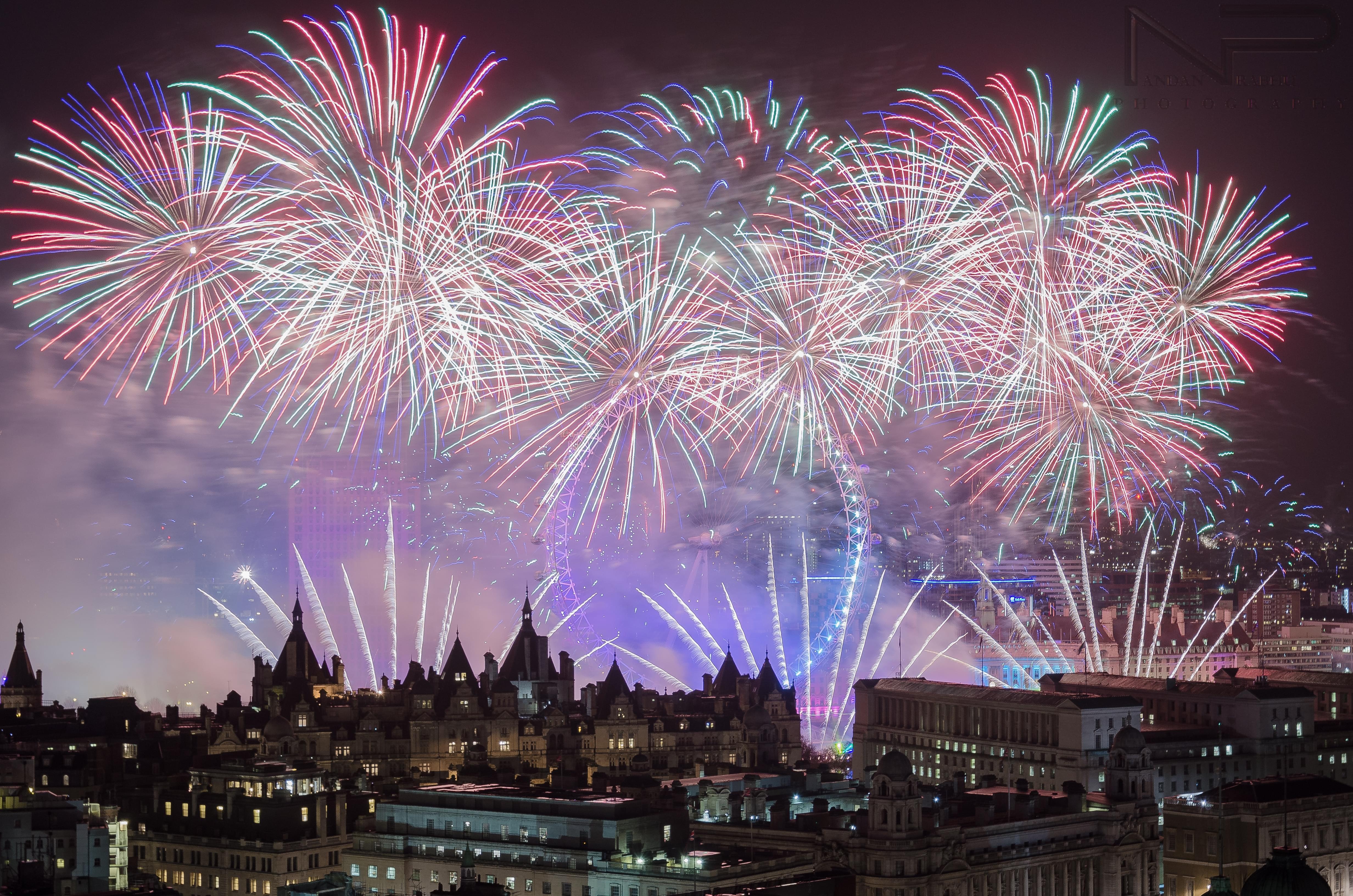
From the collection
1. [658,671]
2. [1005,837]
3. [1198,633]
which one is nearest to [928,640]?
[1198,633]

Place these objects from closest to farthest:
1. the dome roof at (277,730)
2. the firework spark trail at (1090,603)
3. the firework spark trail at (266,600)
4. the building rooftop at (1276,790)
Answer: the building rooftop at (1276,790), the dome roof at (277,730), the firework spark trail at (1090,603), the firework spark trail at (266,600)

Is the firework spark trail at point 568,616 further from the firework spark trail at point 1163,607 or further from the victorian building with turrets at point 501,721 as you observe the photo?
the firework spark trail at point 1163,607

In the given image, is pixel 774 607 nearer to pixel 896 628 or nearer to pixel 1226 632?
pixel 896 628

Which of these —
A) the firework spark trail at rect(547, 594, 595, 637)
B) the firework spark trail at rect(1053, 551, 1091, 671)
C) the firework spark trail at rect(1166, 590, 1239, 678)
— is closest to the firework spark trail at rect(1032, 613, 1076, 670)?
the firework spark trail at rect(1053, 551, 1091, 671)

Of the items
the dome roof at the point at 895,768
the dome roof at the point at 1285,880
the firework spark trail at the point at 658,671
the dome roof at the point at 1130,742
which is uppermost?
the firework spark trail at the point at 658,671

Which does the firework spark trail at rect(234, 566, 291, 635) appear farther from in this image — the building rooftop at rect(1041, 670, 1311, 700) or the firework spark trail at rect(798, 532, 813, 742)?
the building rooftop at rect(1041, 670, 1311, 700)

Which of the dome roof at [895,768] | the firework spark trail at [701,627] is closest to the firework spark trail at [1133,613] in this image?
the firework spark trail at [701,627]
